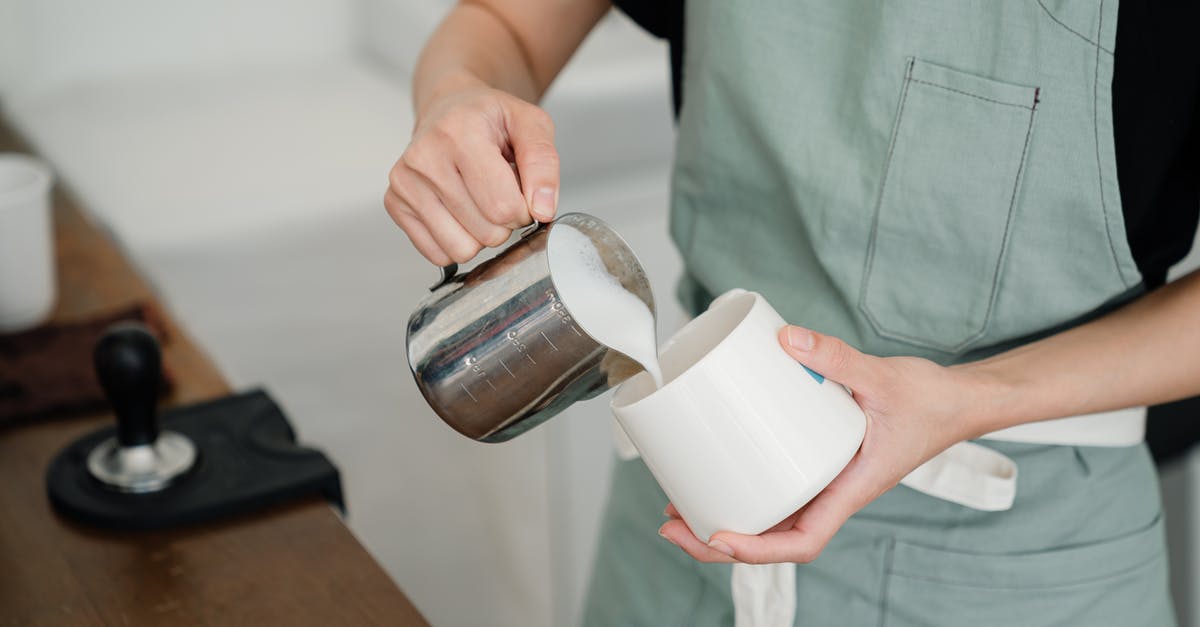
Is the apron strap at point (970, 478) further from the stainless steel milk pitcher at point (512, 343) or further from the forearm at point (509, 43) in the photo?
the forearm at point (509, 43)

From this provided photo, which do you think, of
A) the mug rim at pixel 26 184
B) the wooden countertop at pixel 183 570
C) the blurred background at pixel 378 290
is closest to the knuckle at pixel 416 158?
the wooden countertop at pixel 183 570

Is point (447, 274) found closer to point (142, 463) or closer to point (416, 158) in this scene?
point (416, 158)

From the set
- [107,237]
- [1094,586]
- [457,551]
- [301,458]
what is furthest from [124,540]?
[457,551]

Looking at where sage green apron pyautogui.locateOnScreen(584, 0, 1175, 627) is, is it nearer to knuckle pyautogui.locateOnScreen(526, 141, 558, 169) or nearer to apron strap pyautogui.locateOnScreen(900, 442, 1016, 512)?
apron strap pyautogui.locateOnScreen(900, 442, 1016, 512)

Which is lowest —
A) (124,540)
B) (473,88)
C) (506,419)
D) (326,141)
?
(326,141)

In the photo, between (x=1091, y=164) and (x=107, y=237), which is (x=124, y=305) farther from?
(x=1091, y=164)

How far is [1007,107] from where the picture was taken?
766 mm

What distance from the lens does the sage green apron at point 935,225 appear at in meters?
0.77

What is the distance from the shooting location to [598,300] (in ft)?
2.24

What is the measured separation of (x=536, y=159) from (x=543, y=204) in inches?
1.2

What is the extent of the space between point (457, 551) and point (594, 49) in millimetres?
875

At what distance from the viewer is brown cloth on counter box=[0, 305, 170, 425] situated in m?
1.02

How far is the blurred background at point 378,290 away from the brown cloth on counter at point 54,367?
1.82ft

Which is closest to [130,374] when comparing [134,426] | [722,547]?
[134,426]
